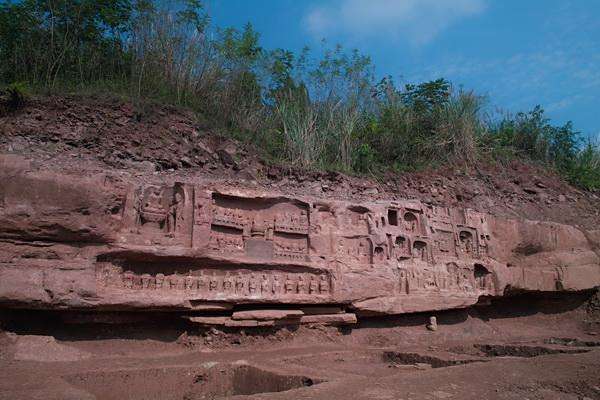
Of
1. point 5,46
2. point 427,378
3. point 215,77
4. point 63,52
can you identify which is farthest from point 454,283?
point 5,46

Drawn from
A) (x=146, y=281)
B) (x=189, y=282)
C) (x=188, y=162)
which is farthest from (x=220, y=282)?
(x=188, y=162)

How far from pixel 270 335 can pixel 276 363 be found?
1.41 meters

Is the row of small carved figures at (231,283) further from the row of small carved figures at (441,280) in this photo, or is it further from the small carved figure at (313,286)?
the row of small carved figures at (441,280)

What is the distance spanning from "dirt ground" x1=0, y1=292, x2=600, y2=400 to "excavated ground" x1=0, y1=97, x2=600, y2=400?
18 millimetres

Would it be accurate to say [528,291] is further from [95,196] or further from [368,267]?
[95,196]

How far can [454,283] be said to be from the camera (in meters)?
9.88

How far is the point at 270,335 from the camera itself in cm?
790

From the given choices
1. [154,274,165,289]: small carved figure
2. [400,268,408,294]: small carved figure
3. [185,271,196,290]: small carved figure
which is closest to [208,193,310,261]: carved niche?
[185,271,196,290]: small carved figure

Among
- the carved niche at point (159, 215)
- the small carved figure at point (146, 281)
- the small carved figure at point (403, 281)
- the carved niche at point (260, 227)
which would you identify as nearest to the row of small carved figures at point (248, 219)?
the carved niche at point (260, 227)

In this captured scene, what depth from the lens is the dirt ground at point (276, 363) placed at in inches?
196

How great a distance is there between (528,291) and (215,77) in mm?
8308

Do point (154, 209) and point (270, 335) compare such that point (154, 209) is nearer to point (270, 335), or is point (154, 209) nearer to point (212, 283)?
point (212, 283)

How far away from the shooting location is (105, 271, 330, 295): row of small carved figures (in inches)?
288

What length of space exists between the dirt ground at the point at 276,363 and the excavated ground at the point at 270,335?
0.7 inches
